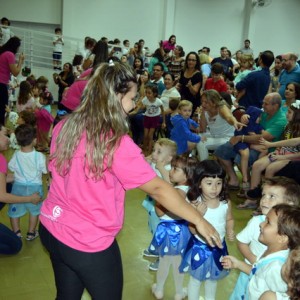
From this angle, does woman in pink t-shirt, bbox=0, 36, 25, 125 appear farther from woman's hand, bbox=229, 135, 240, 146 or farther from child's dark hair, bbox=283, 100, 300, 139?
child's dark hair, bbox=283, 100, 300, 139

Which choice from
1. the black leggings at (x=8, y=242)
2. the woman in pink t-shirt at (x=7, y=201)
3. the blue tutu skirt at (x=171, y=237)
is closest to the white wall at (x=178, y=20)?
the woman in pink t-shirt at (x=7, y=201)

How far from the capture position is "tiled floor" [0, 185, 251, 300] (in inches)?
108

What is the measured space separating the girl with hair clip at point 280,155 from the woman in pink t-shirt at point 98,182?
9.40 ft

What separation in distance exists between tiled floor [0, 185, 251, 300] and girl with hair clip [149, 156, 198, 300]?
0.44 feet

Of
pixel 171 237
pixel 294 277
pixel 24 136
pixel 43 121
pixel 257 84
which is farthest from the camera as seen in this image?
pixel 43 121

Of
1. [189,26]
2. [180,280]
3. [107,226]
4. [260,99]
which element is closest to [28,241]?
[180,280]

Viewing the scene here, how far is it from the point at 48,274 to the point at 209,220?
135 cm

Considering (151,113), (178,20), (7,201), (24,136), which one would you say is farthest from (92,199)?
(178,20)

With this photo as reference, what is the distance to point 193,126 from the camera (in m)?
5.45

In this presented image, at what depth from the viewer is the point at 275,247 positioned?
1.80m

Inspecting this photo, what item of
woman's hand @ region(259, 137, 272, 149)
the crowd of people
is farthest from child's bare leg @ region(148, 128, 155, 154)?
woman's hand @ region(259, 137, 272, 149)

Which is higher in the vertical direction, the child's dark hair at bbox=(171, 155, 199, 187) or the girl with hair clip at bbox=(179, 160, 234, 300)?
the child's dark hair at bbox=(171, 155, 199, 187)

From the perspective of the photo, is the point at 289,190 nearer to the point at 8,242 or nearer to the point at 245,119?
the point at 8,242

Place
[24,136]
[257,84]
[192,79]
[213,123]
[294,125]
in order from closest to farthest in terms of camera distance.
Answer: [24,136] < [294,125] < [213,123] < [257,84] < [192,79]
